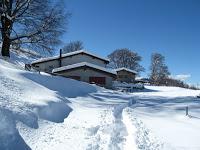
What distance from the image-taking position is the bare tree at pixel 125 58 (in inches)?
3356

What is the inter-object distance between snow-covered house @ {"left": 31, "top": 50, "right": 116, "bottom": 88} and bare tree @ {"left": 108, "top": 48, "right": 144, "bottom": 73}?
100.0 feet

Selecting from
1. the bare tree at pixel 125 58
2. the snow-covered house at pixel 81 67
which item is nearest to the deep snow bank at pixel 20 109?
the snow-covered house at pixel 81 67

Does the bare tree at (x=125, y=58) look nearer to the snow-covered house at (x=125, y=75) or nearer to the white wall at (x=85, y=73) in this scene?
the snow-covered house at (x=125, y=75)

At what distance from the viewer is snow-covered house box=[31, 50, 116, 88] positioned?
49469mm

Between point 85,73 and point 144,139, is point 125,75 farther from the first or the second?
point 144,139

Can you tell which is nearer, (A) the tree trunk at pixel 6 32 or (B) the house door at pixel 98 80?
(A) the tree trunk at pixel 6 32

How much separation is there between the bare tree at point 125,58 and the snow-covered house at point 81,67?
30478mm

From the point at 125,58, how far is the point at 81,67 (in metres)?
37.5

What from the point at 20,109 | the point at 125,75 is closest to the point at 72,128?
the point at 20,109

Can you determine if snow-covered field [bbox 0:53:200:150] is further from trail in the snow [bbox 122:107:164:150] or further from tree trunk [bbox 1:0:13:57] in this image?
tree trunk [bbox 1:0:13:57]

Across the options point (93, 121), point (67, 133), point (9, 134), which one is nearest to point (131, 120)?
point (93, 121)

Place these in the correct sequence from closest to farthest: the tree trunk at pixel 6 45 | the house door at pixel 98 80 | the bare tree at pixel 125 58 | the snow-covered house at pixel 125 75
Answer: the tree trunk at pixel 6 45 → the house door at pixel 98 80 → the snow-covered house at pixel 125 75 → the bare tree at pixel 125 58

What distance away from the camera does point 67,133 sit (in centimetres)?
973

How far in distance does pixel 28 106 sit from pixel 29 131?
1757 mm
